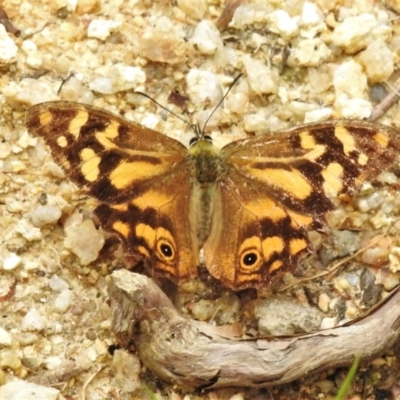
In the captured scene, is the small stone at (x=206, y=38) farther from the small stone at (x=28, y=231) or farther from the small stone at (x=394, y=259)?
the small stone at (x=394, y=259)

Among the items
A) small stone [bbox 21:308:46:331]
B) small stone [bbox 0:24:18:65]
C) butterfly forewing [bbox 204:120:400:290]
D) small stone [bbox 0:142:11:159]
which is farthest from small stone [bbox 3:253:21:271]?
small stone [bbox 0:24:18:65]

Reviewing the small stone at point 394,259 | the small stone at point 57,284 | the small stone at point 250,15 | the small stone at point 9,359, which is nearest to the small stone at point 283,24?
the small stone at point 250,15

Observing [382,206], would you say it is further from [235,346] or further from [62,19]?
[62,19]

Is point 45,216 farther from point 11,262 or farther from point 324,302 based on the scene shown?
point 324,302

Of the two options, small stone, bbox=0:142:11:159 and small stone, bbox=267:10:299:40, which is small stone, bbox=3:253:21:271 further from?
small stone, bbox=267:10:299:40

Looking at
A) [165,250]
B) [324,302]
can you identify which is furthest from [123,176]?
[324,302]

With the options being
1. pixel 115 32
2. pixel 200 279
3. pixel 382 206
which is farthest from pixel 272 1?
pixel 200 279
